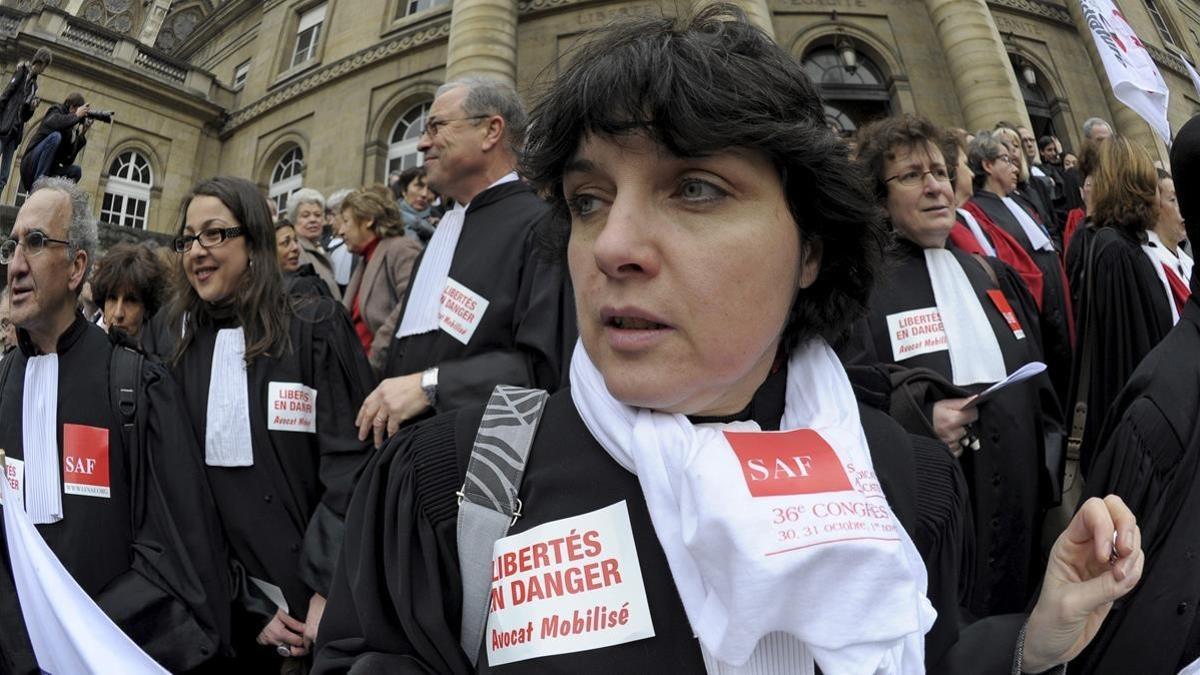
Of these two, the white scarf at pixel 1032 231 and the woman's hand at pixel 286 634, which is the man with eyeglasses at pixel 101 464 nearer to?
the woman's hand at pixel 286 634

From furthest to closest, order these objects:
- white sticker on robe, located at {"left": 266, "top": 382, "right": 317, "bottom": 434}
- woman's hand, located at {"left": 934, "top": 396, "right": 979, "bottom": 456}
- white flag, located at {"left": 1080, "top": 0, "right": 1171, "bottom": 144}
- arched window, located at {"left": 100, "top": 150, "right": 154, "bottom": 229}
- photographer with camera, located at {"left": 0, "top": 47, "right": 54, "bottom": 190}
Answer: arched window, located at {"left": 100, "top": 150, "right": 154, "bottom": 229} < photographer with camera, located at {"left": 0, "top": 47, "right": 54, "bottom": 190} < white flag, located at {"left": 1080, "top": 0, "right": 1171, "bottom": 144} < white sticker on robe, located at {"left": 266, "top": 382, "right": 317, "bottom": 434} < woman's hand, located at {"left": 934, "top": 396, "right": 979, "bottom": 456}

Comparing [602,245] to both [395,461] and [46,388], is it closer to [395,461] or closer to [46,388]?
[395,461]

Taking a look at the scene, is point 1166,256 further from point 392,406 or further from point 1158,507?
point 392,406

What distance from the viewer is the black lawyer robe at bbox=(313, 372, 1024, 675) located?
121 cm

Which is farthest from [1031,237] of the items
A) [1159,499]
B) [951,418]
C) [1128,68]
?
[1159,499]

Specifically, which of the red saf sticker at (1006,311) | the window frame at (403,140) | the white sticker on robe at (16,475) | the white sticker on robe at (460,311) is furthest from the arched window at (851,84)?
the white sticker on robe at (16,475)

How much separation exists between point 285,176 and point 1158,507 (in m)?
24.8

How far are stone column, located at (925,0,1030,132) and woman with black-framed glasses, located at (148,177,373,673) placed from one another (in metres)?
16.7

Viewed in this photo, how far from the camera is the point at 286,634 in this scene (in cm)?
286

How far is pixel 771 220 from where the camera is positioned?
53.2 inches

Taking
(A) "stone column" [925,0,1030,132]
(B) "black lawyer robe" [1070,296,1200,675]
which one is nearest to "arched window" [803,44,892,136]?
(A) "stone column" [925,0,1030,132]

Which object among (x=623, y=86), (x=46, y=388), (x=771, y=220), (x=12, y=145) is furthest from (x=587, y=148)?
(x=12, y=145)

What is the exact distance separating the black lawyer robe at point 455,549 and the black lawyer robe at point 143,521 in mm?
1598

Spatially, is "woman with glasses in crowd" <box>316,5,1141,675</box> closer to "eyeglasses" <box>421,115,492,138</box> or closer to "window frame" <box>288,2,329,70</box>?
"eyeglasses" <box>421,115,492,138</box>
